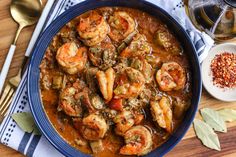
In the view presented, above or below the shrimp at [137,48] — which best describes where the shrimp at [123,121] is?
below

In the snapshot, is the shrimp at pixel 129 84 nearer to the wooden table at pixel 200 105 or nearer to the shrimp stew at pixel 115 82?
the shrimp stew at pixel 115 82

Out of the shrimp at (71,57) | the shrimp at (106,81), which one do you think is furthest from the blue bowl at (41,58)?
the shrimp at (106,81)

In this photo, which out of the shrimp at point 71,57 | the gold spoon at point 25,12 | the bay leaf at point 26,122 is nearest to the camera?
the shrimp at point 71,57

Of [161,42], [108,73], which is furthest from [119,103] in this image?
[161,42]

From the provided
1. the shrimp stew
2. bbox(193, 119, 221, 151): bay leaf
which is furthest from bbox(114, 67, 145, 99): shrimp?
bbox(193, 119, 221, 151): bay leaf

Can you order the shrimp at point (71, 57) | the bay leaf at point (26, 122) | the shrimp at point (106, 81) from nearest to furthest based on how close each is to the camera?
the shrimp at point (106, 81)
the shrimp at point (71, 57)
the bay leaf at point (26, 122)

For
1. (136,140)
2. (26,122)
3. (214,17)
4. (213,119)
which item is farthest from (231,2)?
(26,122)

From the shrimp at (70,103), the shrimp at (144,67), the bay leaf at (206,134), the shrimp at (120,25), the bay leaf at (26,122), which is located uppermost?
the shrimp at (120,25)

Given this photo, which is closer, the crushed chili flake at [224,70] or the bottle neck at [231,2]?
the bottle neck at [231,2]
